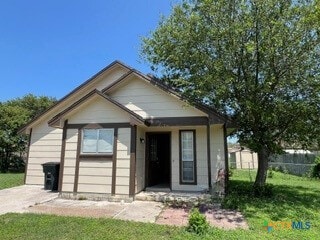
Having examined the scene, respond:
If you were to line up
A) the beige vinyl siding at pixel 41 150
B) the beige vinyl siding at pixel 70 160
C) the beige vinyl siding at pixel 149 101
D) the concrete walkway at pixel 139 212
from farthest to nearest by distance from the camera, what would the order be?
the beige vinyl siding at pixel 41 150 → the beige vinyl siding at pixel 149 101 → the beige vinyl siding at pixel 70 160 → the concrete walkway at pixel 139 212

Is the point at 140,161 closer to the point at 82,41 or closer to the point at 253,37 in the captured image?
the point at 253,37

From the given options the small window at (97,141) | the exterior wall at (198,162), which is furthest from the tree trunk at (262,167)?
Answer: the small window at (97,141)

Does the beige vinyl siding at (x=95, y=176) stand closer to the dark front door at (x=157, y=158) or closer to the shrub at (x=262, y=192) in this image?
the dark front door at (x=157, y=158)

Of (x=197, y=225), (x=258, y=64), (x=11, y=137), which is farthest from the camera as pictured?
(x=11, y=137)

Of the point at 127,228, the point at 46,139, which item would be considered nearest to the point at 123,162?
the point at 127,228

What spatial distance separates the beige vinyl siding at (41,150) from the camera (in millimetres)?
14367

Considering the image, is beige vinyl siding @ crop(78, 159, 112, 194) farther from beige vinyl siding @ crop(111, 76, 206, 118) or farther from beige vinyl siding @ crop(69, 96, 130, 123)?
beige vinyl siding @ crop(111, 76, 206, 118)

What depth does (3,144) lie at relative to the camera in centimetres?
2291

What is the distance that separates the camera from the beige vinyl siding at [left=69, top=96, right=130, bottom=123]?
10.4 metres

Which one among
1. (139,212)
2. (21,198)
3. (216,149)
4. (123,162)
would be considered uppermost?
(216,149)

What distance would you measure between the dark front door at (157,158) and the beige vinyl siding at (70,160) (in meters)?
3.07

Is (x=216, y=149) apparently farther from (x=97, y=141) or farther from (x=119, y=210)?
(x=97, y=141)

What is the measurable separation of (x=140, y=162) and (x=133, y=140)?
1.25m

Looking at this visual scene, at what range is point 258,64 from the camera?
32.6 feet
